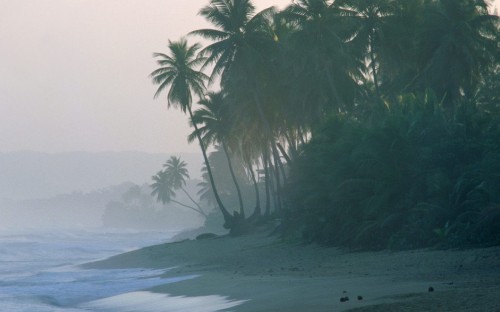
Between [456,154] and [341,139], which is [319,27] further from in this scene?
[456,154]

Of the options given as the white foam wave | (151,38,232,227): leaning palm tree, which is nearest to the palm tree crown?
(151,38,232,227): leaning palm tree

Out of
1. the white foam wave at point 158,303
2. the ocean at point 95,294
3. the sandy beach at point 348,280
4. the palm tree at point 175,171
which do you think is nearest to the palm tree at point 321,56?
the sandy beach at point 348,280

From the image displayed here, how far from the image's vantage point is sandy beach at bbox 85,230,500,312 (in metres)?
9.91

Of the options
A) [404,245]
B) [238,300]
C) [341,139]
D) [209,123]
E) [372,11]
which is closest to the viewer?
[238,300]

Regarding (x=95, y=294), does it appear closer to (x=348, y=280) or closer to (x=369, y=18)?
(x=348, y=280)

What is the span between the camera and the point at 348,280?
47.1 feet

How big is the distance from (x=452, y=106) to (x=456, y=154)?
1349 cm

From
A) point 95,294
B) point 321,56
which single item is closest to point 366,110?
point 321,56

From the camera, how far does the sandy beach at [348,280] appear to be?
9914 mm

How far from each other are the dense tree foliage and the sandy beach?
4.98 ft

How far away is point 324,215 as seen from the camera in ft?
84.3

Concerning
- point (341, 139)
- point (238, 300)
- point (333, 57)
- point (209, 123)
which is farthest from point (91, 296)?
point (209, 123)

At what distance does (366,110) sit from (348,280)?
22.0 meters

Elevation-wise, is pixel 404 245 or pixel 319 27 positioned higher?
pixel 319 27
